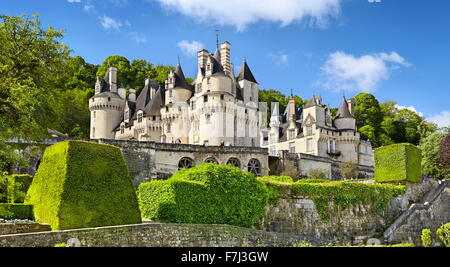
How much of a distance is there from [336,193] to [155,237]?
1287cm

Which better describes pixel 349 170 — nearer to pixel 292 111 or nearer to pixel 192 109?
pixel 292 111

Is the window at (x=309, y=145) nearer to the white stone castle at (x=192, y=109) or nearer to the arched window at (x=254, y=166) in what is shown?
the white stone castle at (x=192, y=109)

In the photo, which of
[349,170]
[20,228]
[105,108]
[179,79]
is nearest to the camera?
[20,228]

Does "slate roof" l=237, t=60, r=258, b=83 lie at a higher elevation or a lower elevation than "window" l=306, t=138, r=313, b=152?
higher

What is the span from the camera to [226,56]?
165 feet

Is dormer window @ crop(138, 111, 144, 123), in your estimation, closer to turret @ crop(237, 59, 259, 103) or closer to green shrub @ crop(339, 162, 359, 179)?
turret @ crop(237, 59, 259, 103)

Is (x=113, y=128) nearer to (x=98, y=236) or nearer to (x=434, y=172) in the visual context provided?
(x=434, y=172)

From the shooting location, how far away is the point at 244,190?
21453 mm

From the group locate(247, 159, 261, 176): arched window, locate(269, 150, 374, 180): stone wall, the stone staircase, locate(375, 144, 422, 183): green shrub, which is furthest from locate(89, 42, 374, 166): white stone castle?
the stone staircase

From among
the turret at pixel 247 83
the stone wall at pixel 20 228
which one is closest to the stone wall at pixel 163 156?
the turret at pixel 247 83

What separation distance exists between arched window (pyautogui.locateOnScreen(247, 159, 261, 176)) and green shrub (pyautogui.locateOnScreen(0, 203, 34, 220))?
24.4 m

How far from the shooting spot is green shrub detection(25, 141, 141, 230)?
1478 centimetres

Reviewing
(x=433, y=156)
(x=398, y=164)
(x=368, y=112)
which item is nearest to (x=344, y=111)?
(x=433, y=156)
